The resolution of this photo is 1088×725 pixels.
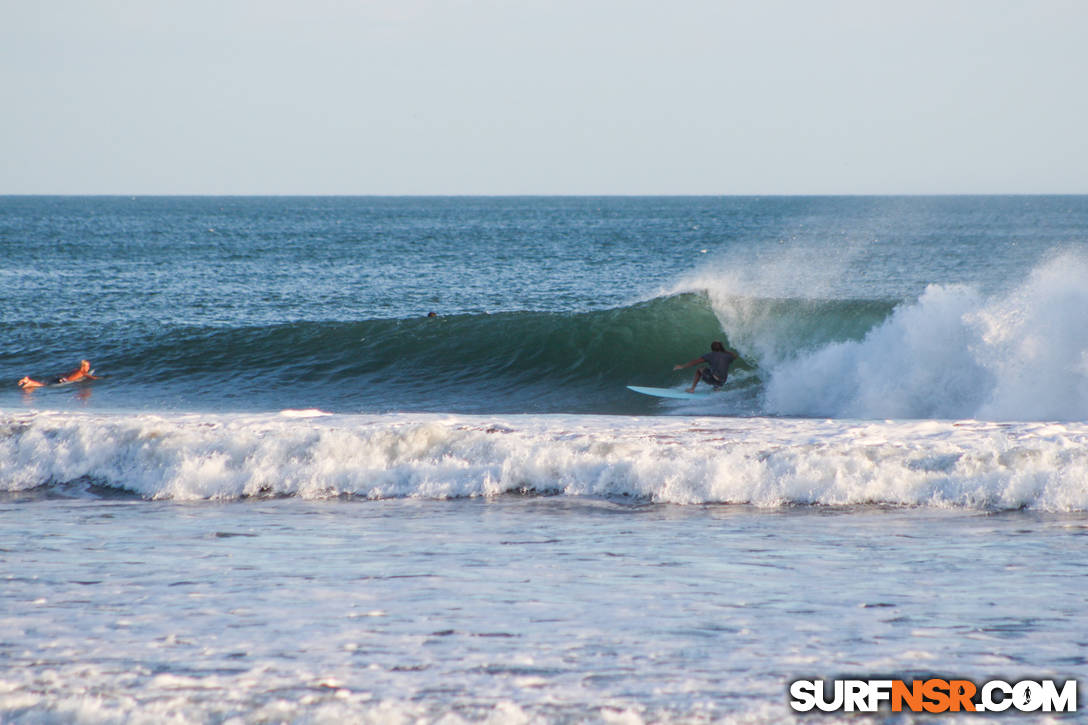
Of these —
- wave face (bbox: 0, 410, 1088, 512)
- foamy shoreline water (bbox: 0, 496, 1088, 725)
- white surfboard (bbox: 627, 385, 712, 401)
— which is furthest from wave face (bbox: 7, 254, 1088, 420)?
foamy shoreline water (bbox: 0, 496, 1088, 725)

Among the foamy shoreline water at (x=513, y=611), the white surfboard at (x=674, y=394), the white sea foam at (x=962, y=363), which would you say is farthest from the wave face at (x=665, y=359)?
the foamy shoreline water at (x=513, y=611)

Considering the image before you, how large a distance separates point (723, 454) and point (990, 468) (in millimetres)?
2306

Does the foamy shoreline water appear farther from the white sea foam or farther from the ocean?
the white sea foam

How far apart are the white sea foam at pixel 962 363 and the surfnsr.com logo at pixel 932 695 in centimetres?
982

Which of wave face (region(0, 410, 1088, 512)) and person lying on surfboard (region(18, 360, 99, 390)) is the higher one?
wave face (region(0, 410, 1088, 512))

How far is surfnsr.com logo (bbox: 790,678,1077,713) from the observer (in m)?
4.29

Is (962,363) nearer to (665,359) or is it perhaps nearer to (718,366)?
(718,366)

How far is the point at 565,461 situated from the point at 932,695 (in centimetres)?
527

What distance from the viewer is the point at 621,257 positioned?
5647cm

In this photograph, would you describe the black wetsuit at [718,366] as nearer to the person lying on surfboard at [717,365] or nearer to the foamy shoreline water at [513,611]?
the person lying on surfboard at [717,365]

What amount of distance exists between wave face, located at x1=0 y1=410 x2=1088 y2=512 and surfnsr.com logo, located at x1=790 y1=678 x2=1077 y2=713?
13.3 ft

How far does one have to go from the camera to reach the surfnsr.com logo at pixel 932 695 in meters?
4.29

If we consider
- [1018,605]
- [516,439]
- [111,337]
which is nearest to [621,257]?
[111,337]

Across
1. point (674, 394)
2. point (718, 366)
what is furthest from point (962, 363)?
point (674, 394)
